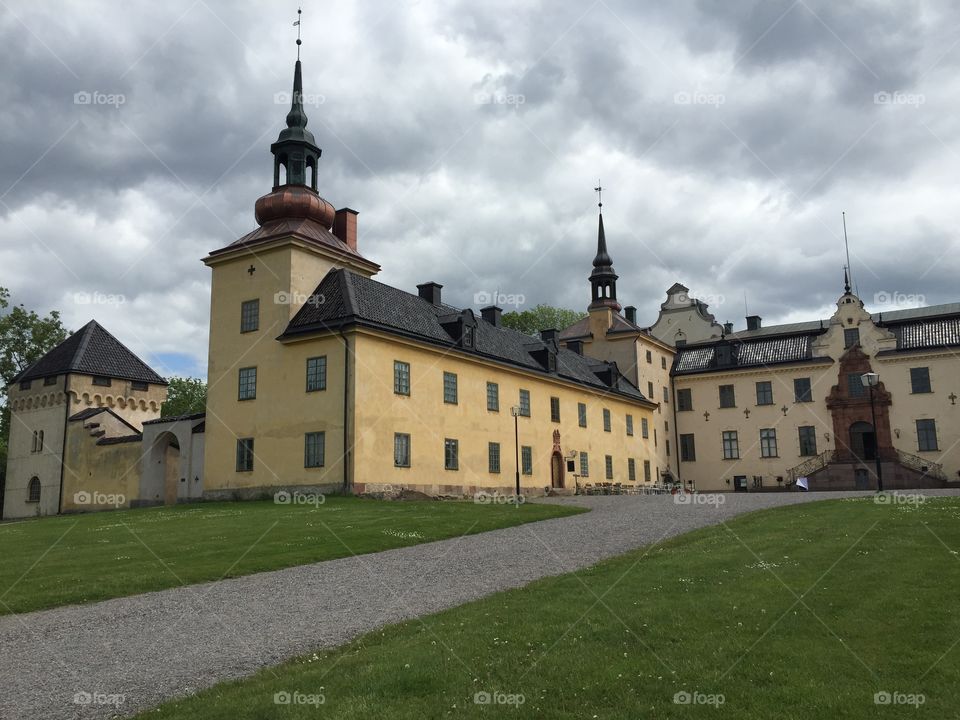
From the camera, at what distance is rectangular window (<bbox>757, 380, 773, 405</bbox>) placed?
161 ft

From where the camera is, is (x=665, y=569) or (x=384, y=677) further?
(x=665, y=569)

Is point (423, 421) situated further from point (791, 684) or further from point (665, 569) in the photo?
point (791, 684)

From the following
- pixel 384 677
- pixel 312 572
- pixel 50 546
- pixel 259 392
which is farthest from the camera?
pixel 259 392

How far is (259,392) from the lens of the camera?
30.1 m

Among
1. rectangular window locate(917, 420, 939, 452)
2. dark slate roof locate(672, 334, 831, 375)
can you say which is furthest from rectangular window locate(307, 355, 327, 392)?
rectangular window locate(917, 420, 939, 452)

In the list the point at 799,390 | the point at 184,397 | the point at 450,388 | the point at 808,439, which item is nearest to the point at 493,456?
the point at 450,388

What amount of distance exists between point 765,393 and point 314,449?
31.1 meters

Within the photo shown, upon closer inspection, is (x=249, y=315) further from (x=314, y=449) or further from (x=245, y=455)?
(x=314, y=449)

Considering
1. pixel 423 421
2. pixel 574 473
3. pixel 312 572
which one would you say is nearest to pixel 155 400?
pixel 423 421

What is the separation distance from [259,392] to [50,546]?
1394 cm

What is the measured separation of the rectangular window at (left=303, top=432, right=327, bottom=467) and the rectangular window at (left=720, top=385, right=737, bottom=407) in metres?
30.5

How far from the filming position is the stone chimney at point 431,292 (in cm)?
3584

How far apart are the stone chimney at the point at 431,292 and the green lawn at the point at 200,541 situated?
12.7 meters

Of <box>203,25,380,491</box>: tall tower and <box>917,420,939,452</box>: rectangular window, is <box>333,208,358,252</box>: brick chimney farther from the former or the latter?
<box>917,420,939,452</box>: rectangular window
